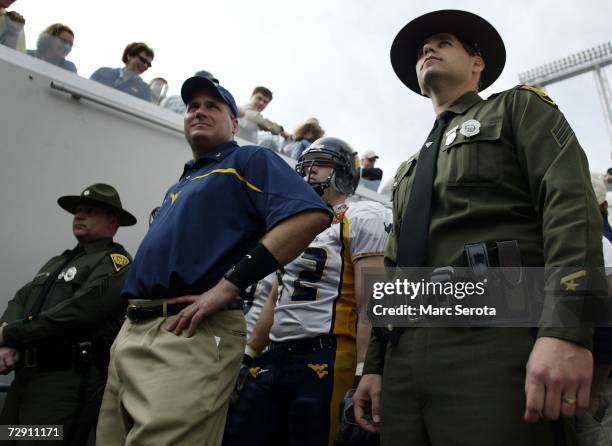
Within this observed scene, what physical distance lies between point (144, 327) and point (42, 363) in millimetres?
1606

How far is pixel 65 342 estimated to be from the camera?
2.98m

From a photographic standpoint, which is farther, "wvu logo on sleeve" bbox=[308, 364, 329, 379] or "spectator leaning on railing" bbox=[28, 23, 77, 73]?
"spectator leaning on railing" bbox=[28, 23, 77, 73]

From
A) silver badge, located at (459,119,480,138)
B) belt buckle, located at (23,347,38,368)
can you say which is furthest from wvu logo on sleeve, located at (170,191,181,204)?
belt buckle, located at (23,347,38,368)

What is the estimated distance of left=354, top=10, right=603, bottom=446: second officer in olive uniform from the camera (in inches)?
43.7

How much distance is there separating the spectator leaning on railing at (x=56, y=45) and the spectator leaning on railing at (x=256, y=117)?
2.26 meters

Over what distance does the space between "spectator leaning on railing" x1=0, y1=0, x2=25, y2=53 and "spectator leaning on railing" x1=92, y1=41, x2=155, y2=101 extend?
0.66 meters

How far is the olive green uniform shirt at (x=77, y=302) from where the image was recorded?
285 cm

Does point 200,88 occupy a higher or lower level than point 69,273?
higher

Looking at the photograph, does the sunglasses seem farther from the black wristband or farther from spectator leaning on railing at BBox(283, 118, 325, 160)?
the black wristband

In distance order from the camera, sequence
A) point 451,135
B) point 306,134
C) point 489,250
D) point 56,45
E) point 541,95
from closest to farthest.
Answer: point 489,250, point 541,95, point 451,135, point 56,45, point 306,134

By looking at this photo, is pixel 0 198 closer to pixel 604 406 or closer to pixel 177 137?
pixel 177 137

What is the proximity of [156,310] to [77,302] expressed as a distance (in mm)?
1445

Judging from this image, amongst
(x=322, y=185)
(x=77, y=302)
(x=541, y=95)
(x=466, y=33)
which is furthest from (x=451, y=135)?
(x=77, y=302)

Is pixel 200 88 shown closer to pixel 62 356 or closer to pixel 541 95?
pixel 541 95
